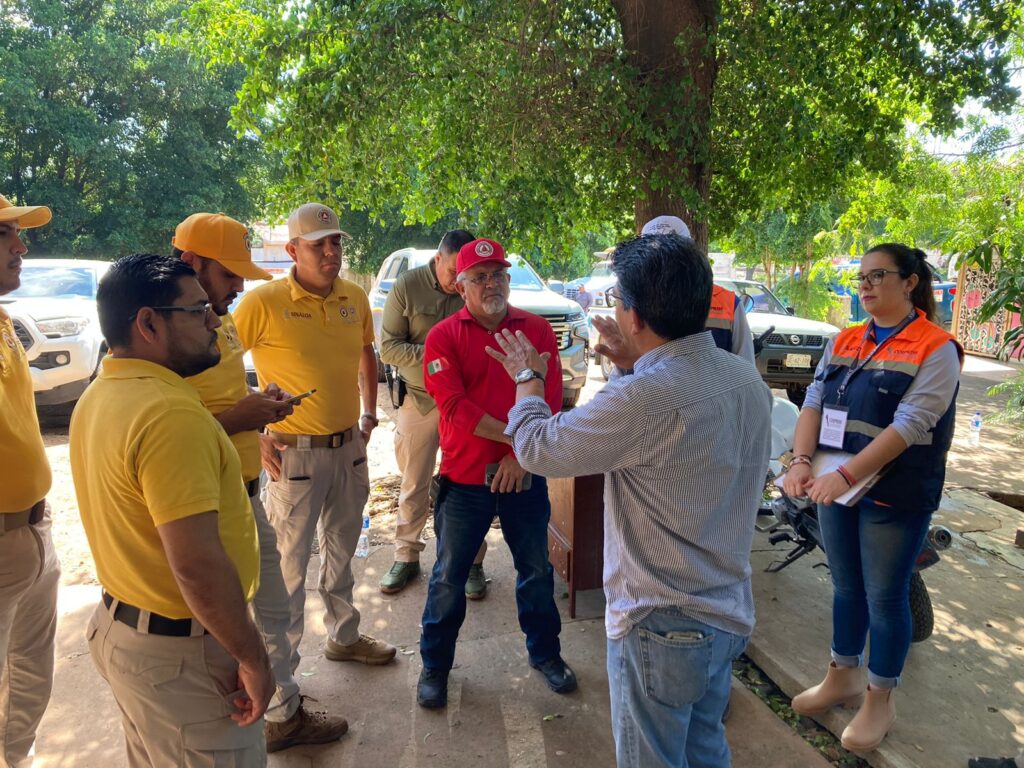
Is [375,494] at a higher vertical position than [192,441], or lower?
lower

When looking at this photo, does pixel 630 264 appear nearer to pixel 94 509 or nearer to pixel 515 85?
pixel 94 509

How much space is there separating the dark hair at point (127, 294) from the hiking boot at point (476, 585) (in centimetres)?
268

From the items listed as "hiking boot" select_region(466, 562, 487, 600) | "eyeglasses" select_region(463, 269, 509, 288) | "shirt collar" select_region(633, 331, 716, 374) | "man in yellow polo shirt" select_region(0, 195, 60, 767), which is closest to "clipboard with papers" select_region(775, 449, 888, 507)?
"shirt collar" select_region(633, 331, 716, 374)

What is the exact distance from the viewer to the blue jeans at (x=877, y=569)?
2609 millimetres

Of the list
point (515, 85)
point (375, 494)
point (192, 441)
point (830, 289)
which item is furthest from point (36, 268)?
point (830, 289)

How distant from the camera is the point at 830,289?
14.3 m

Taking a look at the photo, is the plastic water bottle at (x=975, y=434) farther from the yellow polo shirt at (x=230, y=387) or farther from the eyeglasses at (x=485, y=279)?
the yellow polo shirt at (x=230, y=387)

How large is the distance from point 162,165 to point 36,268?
10.6 m

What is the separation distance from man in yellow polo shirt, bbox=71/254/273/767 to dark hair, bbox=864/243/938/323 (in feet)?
8.42

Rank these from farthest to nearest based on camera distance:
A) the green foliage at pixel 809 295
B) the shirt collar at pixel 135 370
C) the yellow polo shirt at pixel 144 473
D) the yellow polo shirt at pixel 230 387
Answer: the green foliage at pixel 809 295 → the yellow polo shirt at pixel 230 387 → the shirt collar at pixel 135 370 → the yellow polo shirt at pixel 144 473

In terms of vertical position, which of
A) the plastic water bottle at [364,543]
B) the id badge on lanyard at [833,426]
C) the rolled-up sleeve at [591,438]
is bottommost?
the plastic water bottle at [364,543]

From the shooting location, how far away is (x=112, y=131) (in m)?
16.6

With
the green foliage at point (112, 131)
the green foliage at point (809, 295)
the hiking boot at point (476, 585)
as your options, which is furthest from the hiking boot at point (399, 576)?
the green foliage at point (112, 131)

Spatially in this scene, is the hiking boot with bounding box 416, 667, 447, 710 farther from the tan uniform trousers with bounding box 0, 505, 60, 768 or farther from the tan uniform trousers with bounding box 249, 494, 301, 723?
the tan uniform trousers with bounding box 0, 505, 60, 768
